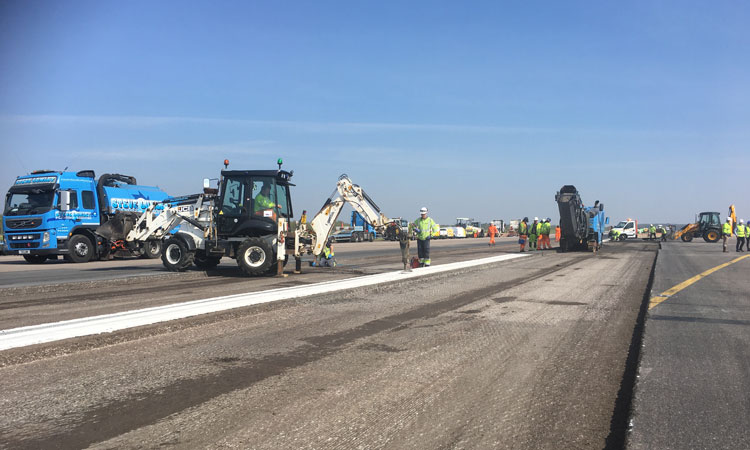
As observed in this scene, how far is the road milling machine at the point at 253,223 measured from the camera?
43.0 feet

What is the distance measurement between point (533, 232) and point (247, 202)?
748 inches

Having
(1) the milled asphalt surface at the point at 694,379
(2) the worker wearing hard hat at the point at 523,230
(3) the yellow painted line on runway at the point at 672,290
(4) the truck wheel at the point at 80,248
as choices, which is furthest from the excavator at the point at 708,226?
(4) the truck wheel at the point at 80,248

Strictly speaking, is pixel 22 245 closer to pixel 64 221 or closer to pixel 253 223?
pixel 64 221

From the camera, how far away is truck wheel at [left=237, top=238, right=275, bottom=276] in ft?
42.0

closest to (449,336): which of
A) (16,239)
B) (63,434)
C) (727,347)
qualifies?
(727,347)

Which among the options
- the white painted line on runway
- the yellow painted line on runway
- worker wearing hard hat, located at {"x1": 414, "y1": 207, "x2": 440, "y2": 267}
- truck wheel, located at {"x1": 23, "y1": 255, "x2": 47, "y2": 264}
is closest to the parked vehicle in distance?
truck wheel, located at {"x1": 23, "y1": 255, "x2": 47, "y2": 264}

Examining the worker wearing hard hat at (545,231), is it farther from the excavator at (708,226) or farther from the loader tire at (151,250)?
the excavator at (708,226)

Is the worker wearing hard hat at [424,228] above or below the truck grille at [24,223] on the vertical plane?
below

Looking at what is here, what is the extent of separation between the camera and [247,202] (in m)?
13.3

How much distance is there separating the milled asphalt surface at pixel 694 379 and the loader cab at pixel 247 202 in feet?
28.8

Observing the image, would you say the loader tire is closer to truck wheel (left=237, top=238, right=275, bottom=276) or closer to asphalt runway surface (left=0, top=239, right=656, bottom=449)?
truck wheel (left=237, top=238, right=275, bottom=276)

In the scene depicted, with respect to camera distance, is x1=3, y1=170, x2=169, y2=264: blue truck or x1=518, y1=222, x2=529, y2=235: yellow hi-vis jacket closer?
x1=3, y1=170, x2=169, y2=264: blue truck

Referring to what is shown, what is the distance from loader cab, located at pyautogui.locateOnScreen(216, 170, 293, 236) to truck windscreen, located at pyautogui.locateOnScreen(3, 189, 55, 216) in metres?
9.38

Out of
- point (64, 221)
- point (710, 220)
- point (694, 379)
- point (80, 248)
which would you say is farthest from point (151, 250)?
point (710, 220)
